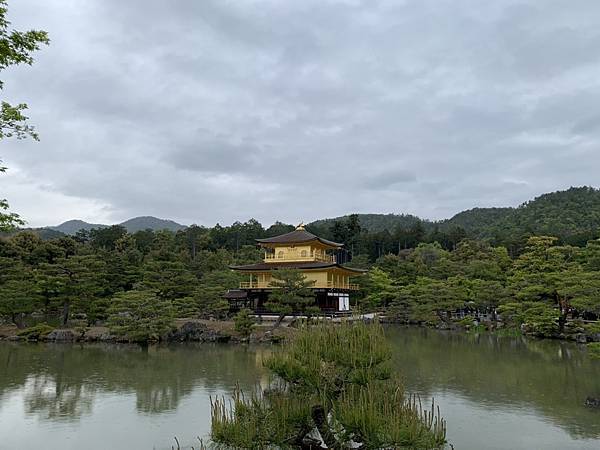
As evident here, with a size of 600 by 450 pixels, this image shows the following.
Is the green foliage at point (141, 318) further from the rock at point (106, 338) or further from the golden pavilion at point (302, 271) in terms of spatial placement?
the golden pavilion at point (302, 271)

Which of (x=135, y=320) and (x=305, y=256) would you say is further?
(x=305, y=256)

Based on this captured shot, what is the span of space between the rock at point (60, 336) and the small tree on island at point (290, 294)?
8.23 m

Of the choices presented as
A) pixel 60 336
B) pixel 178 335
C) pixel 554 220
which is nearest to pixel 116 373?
pixel 178 335

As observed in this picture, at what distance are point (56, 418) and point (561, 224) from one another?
55.7 m

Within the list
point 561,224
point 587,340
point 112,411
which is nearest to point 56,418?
point 112,411

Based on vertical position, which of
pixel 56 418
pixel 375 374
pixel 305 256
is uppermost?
pixel 305 256

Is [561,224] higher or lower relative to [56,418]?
higher

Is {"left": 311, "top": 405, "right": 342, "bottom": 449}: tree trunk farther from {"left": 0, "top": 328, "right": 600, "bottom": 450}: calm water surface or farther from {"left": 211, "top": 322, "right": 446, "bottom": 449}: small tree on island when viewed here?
{"left": 0, "top": 328, "right": 600, "bottom": 450}: calm water surface

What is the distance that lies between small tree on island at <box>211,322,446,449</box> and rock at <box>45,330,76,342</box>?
1742cm

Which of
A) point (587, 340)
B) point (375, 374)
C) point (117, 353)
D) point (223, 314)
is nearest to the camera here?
point (375, 374)

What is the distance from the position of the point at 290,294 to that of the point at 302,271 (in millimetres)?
4703

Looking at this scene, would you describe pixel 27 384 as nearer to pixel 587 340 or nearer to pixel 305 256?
pixel 305 256

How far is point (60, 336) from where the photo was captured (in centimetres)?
2038

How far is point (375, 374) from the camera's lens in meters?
5.36
